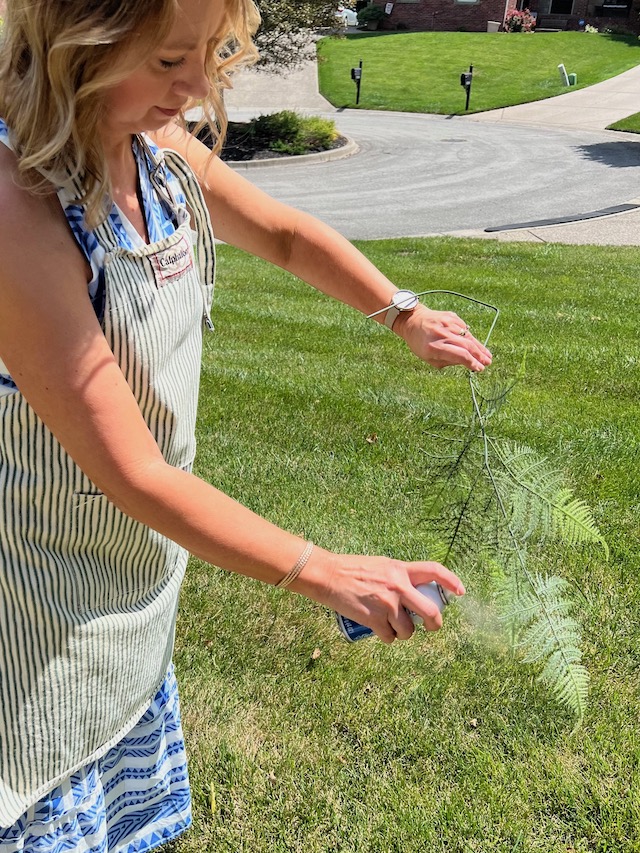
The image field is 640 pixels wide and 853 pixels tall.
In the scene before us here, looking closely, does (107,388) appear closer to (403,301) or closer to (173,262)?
(173,262)

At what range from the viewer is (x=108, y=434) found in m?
1.21

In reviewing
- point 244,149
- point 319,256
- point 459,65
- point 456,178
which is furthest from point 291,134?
point 319,256

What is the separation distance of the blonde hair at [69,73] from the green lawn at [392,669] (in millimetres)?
1360

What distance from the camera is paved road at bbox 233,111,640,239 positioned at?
519 inches

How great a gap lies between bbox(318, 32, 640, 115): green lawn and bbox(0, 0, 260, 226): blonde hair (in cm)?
2651

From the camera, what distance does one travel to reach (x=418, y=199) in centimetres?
1468

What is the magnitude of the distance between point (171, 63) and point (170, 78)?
24mm

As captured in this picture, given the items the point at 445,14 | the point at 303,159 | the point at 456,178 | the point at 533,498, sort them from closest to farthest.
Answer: the point at 533,498 < the point at 456,178 < the point at 303,159 < the point at 445,14

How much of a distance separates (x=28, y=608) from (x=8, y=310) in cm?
56

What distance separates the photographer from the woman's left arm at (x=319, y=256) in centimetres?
180

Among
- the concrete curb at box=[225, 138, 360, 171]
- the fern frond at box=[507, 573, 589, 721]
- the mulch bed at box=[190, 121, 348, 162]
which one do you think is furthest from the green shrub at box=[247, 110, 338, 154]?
the fern frond at box=[507, 573, 589, 721]

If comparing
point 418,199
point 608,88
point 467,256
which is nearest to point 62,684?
point 467,256

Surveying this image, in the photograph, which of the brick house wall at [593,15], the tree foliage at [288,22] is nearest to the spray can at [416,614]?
the tree foliage at [288,22]

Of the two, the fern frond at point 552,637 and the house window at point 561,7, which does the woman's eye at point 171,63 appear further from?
the house window at point 561,7
